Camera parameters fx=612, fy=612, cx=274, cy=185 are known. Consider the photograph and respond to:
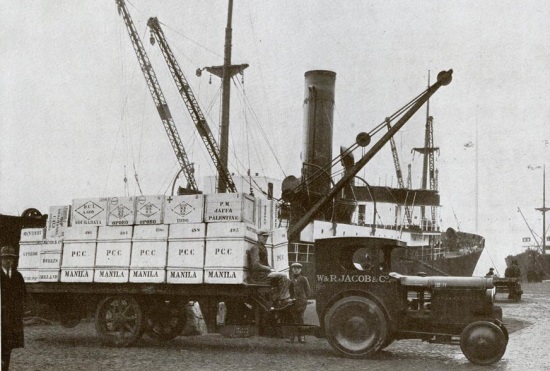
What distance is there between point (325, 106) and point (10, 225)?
20758 mm

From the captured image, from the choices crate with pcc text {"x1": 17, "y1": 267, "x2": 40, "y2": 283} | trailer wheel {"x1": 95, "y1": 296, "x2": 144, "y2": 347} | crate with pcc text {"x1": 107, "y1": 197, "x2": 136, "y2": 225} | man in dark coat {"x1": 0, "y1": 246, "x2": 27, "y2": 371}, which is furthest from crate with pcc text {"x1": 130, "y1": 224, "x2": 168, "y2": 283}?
man in dark coat {"x1": 0, "y1": 246, "x2": 27, "y2": 371}

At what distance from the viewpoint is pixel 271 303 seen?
9.94 meters

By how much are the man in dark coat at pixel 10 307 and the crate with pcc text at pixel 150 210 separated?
3.83m

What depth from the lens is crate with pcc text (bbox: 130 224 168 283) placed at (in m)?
10.1

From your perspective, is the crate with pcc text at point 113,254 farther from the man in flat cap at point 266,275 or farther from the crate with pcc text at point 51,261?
the man in flat cap at point 266,275

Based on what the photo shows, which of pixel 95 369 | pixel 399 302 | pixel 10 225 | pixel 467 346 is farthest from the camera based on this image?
pixel 10 225

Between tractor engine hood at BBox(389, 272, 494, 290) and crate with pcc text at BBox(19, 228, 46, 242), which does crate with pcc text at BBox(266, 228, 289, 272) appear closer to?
tractor engine hood at BBox(389, 272, 494, 290)

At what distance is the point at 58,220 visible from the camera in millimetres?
11430

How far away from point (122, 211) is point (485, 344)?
20.3 ft

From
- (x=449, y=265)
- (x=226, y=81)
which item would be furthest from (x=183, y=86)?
(x=449, y=265)

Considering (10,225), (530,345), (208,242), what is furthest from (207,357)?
(10,225)

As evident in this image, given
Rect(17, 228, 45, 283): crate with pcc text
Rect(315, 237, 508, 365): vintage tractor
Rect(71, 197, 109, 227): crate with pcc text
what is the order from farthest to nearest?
Rect(17, 228, 45, 283): crate with pcc text < Rect(71, 197, 109, 227): crate with pcc text < Rect(315, 237, 508, 365): vintage tractor

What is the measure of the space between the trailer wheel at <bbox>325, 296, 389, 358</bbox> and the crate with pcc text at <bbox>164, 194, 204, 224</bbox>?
2.65 meters

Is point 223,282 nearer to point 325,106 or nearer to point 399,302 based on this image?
point 399,302
